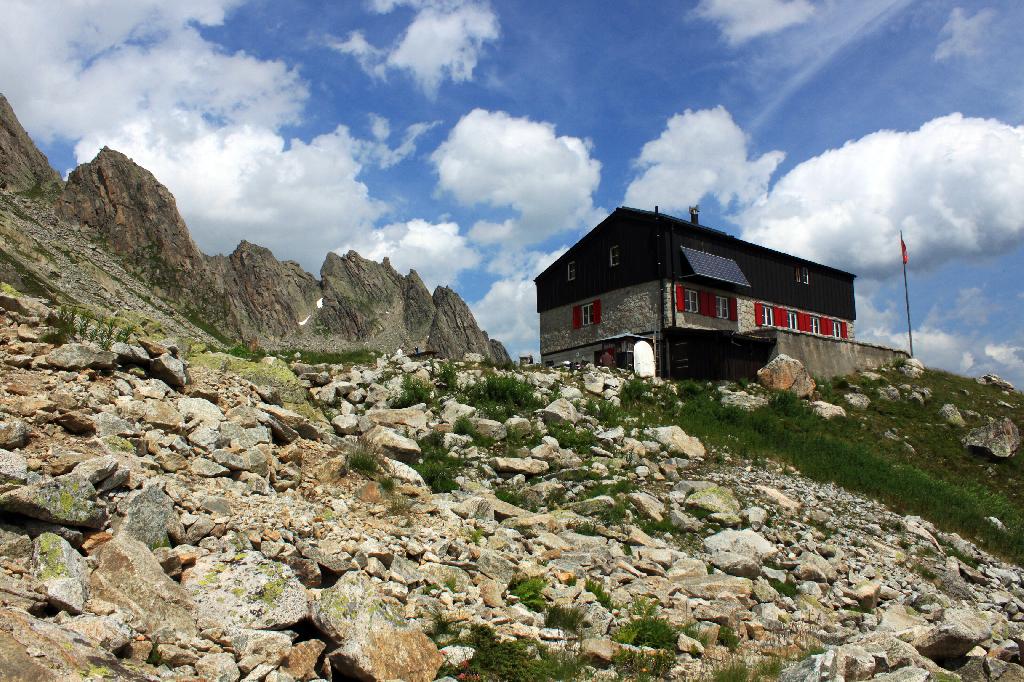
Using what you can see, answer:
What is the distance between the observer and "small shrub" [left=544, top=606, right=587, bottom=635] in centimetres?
787

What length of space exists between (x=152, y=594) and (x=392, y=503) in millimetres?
4660

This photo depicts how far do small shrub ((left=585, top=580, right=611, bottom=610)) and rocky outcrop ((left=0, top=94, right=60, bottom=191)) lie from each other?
113m

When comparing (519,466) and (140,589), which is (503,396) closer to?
(519,466)

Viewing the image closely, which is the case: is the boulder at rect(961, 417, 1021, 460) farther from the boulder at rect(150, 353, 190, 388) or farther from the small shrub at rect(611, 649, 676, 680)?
the boulder at rect(150, 353, 190, 388)

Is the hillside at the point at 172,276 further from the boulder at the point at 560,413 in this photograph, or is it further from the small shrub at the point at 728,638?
the small shrub at the point at 728,638

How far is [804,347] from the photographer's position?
3284 centimetres

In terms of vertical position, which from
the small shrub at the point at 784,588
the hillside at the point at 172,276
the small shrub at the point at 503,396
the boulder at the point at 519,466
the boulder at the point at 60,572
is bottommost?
the small shrub at the point at 784,588

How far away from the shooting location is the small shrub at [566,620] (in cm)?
787

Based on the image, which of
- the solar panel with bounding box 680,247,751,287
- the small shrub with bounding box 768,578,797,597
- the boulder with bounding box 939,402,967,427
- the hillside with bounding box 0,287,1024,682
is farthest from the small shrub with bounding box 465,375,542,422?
the boulder with bounding box 939,402,967,427

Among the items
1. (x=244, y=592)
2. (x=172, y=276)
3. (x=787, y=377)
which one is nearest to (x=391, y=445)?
(x=244, y=592)

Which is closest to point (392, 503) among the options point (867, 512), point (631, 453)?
point (631, 453)

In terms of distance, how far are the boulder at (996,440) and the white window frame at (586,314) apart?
19.0m

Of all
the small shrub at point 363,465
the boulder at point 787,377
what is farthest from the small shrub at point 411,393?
the boulder at point 787,377

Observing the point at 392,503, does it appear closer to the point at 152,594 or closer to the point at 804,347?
the point at 152,594
